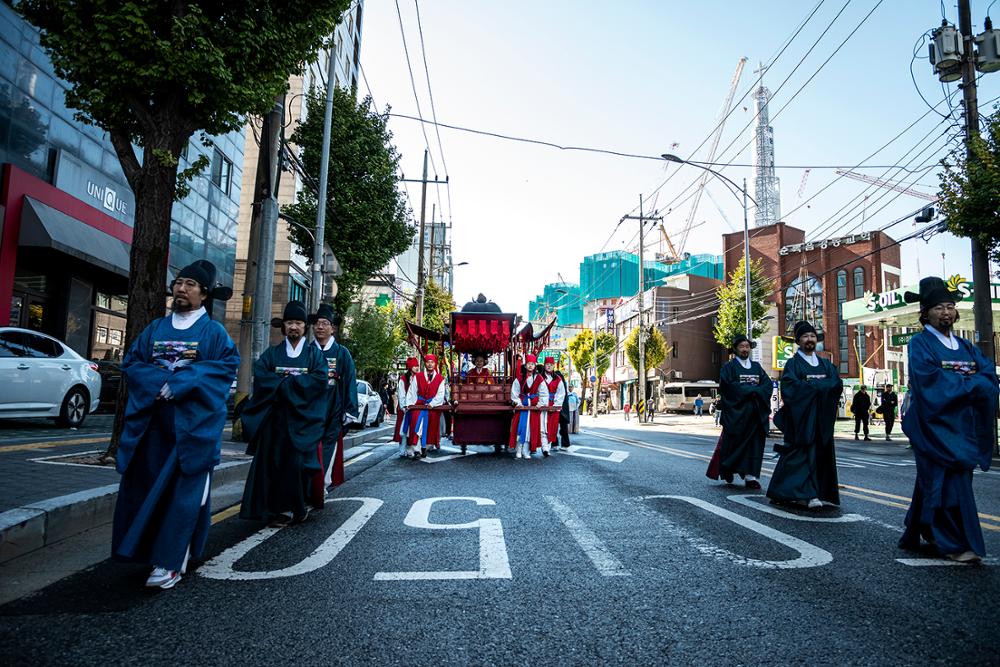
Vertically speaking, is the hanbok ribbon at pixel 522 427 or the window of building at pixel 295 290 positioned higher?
the window of building at pixel 295 290

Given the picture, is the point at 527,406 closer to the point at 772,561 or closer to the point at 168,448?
the point at 772,561

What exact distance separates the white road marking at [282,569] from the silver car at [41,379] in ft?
27.0

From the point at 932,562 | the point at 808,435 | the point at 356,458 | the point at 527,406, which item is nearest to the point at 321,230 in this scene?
the point at 356,458

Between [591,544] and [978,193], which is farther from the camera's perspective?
[978,193]

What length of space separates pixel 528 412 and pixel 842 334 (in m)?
48.0

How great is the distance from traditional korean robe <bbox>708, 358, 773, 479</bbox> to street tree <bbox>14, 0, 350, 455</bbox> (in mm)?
6759

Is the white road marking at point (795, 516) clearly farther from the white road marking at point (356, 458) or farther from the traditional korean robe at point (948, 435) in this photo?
the white road marking at point (356, 458)

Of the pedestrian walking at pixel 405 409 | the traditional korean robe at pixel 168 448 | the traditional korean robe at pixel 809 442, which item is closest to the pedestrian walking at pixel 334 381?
the traditional korean robe at pixel 168 448

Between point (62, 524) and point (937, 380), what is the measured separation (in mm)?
6268

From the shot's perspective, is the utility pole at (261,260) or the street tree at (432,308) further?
the street tree at (432,308)

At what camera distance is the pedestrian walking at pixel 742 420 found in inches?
316

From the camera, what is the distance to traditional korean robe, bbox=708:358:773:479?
8023 mm

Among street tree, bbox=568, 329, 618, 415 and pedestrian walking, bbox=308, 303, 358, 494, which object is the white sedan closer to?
pedestrian walking, bbox=308, 303, 358, 494

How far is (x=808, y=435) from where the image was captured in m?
6.46
